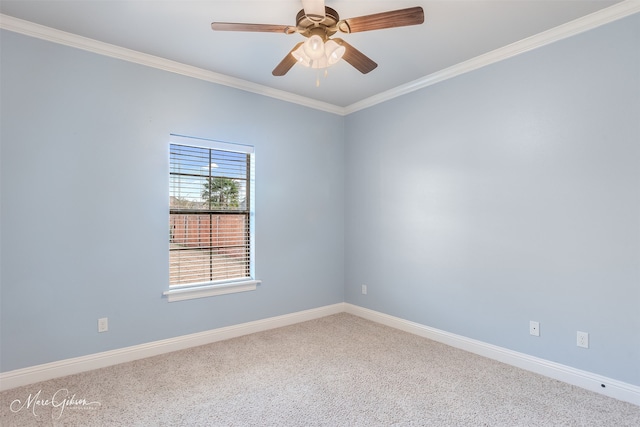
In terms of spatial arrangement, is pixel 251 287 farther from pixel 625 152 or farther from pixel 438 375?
pixel 625 152

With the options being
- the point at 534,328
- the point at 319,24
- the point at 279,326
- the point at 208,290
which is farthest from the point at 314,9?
the point at 279,326

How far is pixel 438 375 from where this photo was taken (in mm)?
2637

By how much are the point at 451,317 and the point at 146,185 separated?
3.12 meters

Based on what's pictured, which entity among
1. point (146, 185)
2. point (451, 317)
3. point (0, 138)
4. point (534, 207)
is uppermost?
point (0, 138)

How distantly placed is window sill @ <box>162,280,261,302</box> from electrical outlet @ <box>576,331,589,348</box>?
112 inches

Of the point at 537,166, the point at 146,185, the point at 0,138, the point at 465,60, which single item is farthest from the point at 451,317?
the point at 0,138

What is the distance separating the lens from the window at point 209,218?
3.24 meters

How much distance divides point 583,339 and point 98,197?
3.92m

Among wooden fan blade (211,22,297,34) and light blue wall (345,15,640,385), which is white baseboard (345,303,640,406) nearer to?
light blue wall (345,15,640,385)

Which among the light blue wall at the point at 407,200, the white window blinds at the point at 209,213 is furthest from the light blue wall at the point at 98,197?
the white window blinds at the point at 209,213

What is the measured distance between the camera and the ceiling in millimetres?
2273

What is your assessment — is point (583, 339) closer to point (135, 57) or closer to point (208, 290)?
point (208, 290)

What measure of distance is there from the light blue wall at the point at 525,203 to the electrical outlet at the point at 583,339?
0.09ft

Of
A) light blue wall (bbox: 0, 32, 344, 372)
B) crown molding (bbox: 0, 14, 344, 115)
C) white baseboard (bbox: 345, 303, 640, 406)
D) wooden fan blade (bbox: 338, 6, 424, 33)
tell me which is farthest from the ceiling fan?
white baseboard (bbox: 345, 303, 640, 406)
